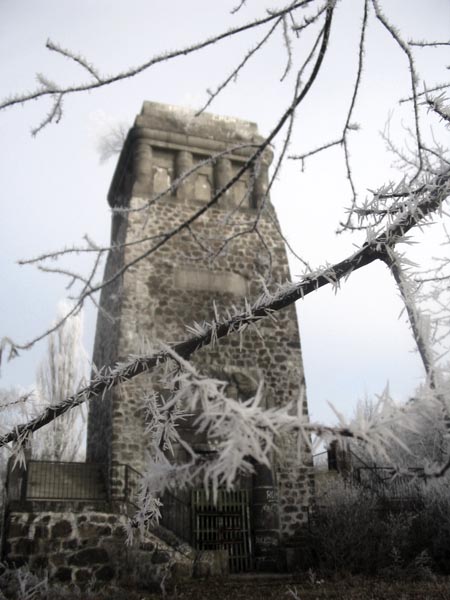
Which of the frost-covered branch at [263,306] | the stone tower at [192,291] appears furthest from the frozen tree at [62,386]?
the frost-covered branch at [263,306]

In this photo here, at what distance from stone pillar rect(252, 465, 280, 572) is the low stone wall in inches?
73.7

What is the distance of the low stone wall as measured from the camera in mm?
6980

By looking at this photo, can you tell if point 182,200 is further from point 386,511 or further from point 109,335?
point 386,511

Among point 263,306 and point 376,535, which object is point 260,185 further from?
point 263,306

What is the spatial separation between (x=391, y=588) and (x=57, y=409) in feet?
19.6

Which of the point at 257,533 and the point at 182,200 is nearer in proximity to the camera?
the point at 257,533

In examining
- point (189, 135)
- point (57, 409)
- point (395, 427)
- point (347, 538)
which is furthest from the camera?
point (189, 135)

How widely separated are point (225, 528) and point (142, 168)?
7.40 m

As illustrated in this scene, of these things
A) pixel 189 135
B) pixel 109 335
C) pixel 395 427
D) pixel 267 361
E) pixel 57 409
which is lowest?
pixel 395 427

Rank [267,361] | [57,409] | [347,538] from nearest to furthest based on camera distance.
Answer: [57,409] < [347,538] < [267,361]

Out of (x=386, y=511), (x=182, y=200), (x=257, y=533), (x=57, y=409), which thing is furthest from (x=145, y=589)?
(x=182, y=200)

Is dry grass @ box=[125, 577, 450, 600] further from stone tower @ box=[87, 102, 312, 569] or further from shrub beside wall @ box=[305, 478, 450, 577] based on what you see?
stone tower @ box=[87, 102, 312, 569]

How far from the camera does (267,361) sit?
34.7ft

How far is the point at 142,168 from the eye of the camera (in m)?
11.6
